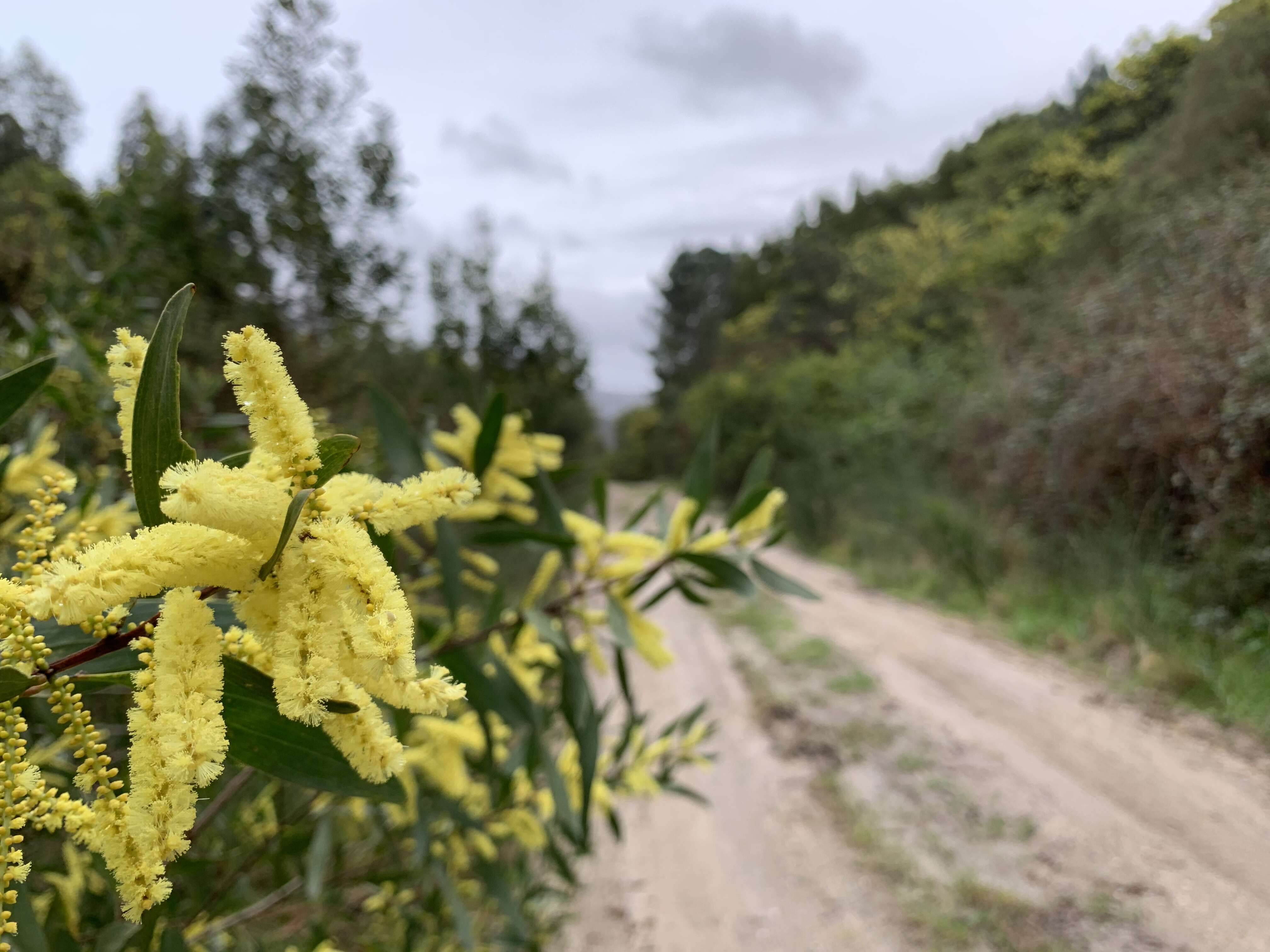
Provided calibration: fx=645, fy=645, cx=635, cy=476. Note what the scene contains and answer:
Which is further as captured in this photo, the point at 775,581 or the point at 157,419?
the point at 775,581

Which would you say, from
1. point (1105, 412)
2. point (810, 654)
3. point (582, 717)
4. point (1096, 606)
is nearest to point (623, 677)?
point (582, 717)

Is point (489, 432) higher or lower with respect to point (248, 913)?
higher

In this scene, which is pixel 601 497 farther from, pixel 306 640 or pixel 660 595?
pixel 306 640

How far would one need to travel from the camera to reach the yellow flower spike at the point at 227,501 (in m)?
0.29

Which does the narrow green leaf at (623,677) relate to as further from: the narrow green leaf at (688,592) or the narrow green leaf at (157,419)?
the narrow green leaf at (157,419)

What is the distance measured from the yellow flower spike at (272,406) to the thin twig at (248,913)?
0.96 m

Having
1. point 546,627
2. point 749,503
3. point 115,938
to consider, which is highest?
point 749,503

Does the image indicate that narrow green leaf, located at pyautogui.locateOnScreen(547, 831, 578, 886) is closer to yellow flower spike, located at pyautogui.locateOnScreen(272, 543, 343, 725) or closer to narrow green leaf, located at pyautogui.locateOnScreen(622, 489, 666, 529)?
narrow green leaf, located at pyautogui.locateOnScreen(622, 489, 666, 529)

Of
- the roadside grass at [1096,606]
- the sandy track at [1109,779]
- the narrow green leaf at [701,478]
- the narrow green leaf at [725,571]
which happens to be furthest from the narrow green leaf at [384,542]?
the roadside grass at [1096,606]

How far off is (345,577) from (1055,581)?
5583 millimetres

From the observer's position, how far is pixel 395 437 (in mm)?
873

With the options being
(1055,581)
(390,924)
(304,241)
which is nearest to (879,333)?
(1055,581)

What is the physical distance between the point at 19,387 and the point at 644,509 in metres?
0.90

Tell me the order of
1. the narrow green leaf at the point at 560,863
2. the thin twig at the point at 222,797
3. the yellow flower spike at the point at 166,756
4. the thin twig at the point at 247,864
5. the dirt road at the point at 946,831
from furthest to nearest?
the dirt road at the point at 946,831 < the narrow green leaf at the point at 560,863 < the thin twig at the point at 247,864 < the thin twig at the point at 222,797 < the yellow flower spike at the point at 166,756
